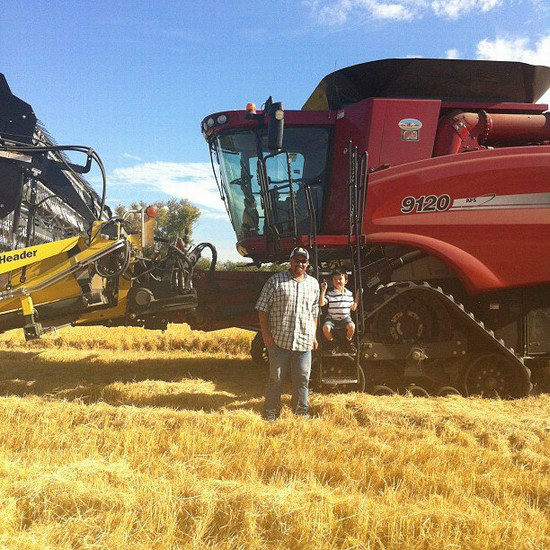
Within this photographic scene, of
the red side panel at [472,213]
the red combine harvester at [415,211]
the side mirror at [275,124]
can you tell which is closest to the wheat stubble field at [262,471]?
the red combine harvester at [415,211]

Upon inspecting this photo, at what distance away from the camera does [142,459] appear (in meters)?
3.01

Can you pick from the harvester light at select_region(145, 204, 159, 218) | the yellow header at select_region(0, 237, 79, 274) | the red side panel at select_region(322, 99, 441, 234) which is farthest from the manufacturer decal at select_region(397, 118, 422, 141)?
the yellow header at select_region(0, 237, 79, 274)

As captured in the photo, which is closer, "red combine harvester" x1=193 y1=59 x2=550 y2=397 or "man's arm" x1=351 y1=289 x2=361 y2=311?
"man's arm" x1=351 y1=289 x2=361 y2=311

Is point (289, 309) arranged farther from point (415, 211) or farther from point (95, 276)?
point (95, 276)

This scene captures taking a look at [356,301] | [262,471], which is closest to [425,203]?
[356,301]

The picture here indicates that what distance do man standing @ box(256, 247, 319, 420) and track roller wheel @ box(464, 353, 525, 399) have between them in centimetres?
184

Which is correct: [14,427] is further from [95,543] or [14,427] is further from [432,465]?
[432,465]

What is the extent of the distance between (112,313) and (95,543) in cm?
354

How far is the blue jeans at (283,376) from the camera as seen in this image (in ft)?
13.4

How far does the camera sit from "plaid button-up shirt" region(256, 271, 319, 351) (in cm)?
400

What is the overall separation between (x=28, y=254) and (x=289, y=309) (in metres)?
2.81

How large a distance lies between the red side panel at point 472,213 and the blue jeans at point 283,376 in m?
1.54

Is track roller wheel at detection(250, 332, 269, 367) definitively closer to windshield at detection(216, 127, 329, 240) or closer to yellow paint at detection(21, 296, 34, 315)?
windshield at detection(216, 127, 329, 240)

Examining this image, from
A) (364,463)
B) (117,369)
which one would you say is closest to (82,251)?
(117,369)
